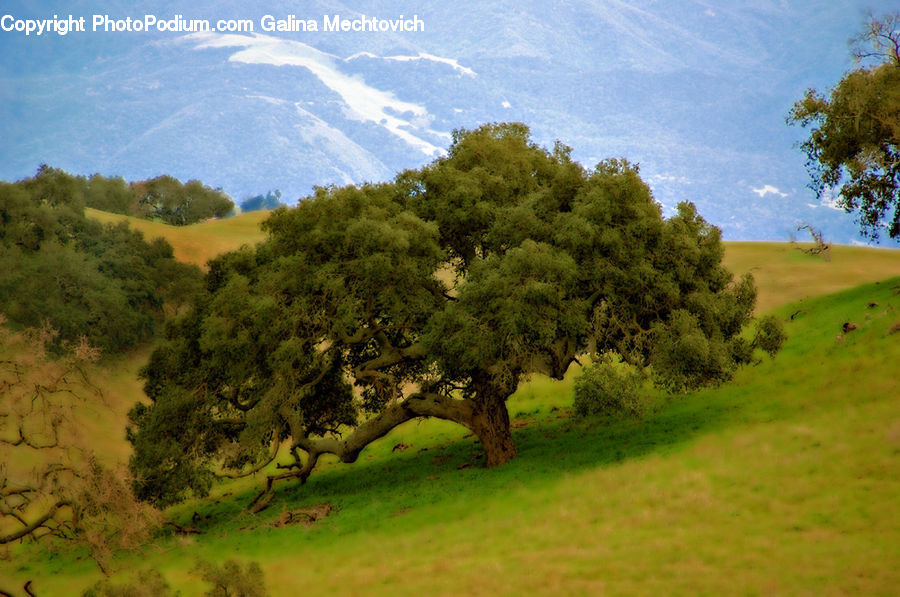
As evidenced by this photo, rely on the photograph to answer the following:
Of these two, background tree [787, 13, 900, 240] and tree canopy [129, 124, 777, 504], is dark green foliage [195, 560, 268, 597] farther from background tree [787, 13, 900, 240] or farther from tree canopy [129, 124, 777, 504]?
background tree [787, 13, 900, 240]

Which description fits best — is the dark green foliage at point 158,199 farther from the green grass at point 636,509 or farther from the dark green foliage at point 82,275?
the green grass at point 636,509

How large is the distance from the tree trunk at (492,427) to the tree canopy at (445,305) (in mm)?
61

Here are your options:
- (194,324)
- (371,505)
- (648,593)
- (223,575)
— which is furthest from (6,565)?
(648,593)

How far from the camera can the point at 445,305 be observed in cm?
3388

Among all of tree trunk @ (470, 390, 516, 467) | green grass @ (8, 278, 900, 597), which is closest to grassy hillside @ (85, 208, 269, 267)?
green grass @ (8, 278, 900, 597)

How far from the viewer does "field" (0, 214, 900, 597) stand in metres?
21.6

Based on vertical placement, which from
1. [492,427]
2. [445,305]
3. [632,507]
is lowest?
[632,507]

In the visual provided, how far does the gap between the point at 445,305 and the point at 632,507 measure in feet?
37.4

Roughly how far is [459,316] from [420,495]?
7.12 metres

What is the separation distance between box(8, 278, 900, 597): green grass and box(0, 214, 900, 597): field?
0.08m

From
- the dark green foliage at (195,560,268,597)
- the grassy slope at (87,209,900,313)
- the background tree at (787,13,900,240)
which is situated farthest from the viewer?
the grassy slope at (87,209,900,313)

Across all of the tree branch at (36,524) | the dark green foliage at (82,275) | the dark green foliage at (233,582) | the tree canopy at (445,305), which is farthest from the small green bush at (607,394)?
the dark green foliage at (82,275)

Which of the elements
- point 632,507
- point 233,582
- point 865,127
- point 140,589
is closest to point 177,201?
point 865,127

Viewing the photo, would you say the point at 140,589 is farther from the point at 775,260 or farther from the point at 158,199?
the point at 158,199
